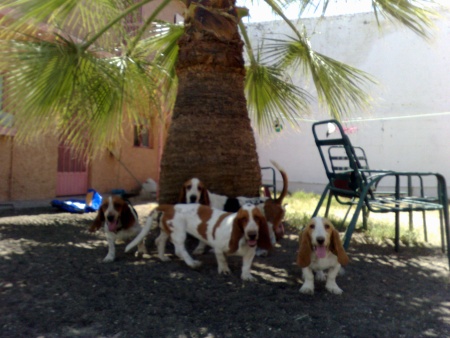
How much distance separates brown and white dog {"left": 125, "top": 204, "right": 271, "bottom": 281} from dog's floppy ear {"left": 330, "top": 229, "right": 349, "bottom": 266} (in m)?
0.54

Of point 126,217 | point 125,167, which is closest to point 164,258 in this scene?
point 126,217

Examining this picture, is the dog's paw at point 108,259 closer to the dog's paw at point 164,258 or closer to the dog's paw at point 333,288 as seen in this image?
the dog's paw at point 164,258

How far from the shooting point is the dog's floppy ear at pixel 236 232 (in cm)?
349

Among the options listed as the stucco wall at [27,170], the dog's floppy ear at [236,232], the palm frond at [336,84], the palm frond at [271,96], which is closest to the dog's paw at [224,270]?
the dog's floppy ear at [236,232]

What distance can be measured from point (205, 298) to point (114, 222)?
147cm

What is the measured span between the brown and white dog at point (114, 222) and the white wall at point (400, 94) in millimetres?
9104

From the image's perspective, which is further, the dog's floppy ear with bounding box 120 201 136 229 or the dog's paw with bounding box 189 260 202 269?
the dog's floppy ear with bounding box 120 201 136 229

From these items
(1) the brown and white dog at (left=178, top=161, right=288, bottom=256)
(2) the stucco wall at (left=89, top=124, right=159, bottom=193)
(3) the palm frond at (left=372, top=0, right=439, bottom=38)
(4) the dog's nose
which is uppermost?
(3) the palm frond at (left=372, top=0, right=439, bottom=38)

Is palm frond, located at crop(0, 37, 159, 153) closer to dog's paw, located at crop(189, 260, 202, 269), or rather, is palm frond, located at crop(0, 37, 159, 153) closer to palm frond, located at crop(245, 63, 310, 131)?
palm frond, located at crop(245, 63, 310, 131)

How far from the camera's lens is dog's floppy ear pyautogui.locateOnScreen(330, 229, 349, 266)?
10.5ft

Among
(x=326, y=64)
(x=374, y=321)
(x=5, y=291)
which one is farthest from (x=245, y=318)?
(x=326, y=64)

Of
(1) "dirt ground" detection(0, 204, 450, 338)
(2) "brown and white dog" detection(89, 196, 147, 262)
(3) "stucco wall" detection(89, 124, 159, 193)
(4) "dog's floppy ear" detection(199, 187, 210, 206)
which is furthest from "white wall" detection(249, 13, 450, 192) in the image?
(1) "dirt ground" detection(0, 204, 450, 338)

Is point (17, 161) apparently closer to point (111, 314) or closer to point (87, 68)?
point (87, 68)

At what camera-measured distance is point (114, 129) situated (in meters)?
5.53
